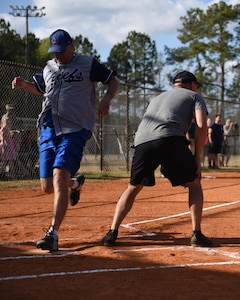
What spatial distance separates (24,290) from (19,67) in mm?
9785

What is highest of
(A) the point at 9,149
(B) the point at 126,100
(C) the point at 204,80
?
(C) the point at 204,80

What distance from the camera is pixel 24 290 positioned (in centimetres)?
392

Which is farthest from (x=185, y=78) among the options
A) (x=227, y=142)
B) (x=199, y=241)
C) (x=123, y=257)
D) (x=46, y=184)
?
(x=227, y=142)

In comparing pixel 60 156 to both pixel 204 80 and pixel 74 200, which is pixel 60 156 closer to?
pixel 74 200

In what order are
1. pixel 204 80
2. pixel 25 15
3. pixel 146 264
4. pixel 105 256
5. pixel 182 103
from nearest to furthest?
pixel 146 264, pixel 105 256, pixel 182 103, pixel 204 80, pixel 25 15

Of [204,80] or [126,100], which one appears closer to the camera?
[126,100]

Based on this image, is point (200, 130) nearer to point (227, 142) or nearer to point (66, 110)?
point (66, 110)

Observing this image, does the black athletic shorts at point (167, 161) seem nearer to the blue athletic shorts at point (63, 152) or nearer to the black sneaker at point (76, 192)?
the blue athletic shorts at point (63, 152)

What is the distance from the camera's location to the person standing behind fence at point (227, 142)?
25000 mm

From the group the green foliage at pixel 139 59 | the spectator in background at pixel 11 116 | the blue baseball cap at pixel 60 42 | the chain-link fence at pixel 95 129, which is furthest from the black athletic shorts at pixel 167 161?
the green foliage at pixel 139 59

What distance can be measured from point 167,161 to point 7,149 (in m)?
8.21

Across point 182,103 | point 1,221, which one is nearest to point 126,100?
point 1,221

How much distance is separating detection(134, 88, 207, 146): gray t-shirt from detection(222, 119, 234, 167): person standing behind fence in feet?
62.7

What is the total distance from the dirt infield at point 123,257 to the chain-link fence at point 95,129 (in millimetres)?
5035
